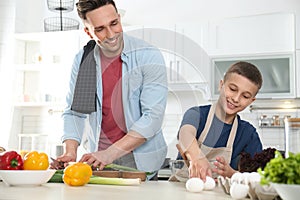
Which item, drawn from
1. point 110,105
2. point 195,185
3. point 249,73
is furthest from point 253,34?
point 195,185

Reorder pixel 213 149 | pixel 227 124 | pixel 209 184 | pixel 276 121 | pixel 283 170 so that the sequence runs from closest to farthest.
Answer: pixel 283 170 < pixel 209 184 < pixel 213 149 < pixel 227 124 < pixel 276 121

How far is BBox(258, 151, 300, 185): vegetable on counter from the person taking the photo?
3.01 ft

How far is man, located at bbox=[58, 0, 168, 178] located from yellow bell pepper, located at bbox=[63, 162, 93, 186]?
30 centimetres

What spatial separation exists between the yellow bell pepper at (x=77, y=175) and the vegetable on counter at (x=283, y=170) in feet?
2.43

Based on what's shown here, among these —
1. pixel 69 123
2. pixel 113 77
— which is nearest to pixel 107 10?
pixel 113 77

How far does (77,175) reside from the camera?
1.53 meters

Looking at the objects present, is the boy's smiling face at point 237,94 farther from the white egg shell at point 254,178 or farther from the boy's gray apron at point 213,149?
the white egg shell at point 254,178

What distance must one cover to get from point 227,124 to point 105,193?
89 centimetres

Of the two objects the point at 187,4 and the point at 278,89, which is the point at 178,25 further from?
the point at 278,89

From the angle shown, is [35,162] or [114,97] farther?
[114,97]

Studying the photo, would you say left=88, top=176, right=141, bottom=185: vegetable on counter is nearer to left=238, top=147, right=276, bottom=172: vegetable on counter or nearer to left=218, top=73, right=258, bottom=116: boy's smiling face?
left=238, top=147, right=276, bottom=172: vegetable on counter

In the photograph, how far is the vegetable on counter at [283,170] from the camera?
92 centimetres

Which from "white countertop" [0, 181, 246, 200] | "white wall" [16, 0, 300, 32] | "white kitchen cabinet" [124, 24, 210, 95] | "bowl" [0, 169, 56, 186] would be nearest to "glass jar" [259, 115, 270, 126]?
"white wall" [16, 0, 300, 32]

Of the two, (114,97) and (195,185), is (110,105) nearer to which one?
(114,97)
